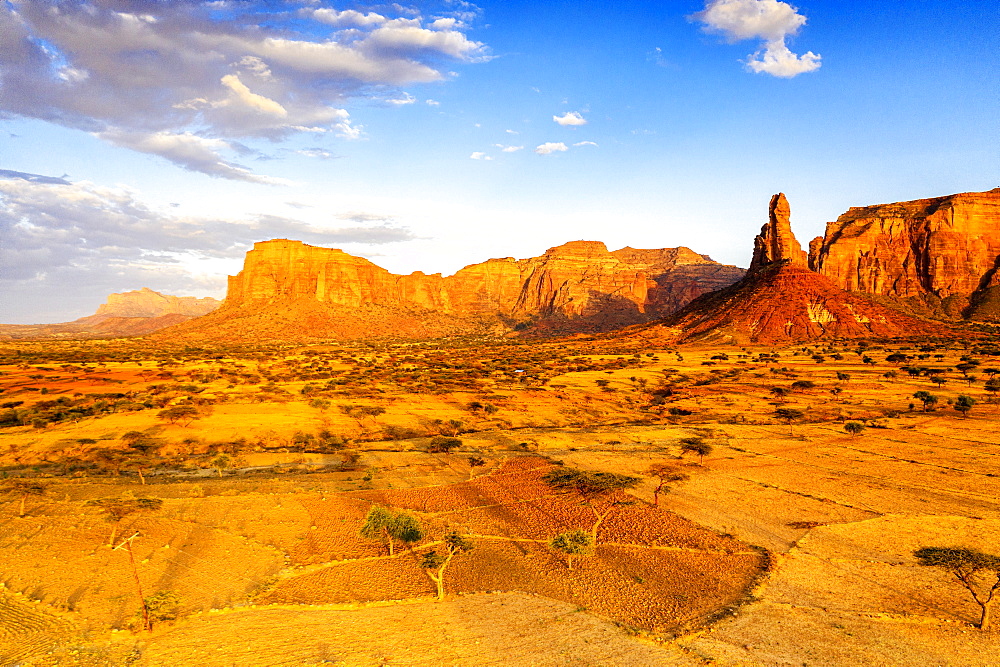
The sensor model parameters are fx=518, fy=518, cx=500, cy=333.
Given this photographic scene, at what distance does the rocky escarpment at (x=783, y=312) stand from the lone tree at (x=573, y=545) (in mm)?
93720

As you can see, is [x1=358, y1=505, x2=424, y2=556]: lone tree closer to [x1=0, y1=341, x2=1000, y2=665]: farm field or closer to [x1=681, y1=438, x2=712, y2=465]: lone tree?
[x1=0, y1=341, x2=1000, y2=665]: farm field

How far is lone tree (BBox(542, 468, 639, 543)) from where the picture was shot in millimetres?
24047

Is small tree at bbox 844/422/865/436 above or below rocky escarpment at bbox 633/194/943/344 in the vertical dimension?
below

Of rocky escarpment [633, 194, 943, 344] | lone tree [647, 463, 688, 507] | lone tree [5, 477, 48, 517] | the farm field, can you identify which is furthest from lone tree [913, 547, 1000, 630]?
rocky escarpment [633, 194, 943, 344]

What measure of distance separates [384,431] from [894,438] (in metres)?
36.0

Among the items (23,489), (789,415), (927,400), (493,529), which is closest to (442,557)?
(493,529)

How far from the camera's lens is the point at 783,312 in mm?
105875

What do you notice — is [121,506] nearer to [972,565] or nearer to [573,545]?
[573,545]

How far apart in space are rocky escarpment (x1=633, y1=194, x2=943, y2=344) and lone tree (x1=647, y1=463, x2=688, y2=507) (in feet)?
267

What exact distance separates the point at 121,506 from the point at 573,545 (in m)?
18.2

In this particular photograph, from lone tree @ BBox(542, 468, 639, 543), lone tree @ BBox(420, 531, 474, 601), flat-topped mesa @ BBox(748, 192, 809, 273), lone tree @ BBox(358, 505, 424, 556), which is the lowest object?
lone tree @ BBox(542, 468, 639, 543)

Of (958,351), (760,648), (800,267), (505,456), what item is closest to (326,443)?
(505,456)

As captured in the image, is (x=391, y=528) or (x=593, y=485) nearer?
(x=391, y=528)

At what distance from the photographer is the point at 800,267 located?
11825 centimetres
